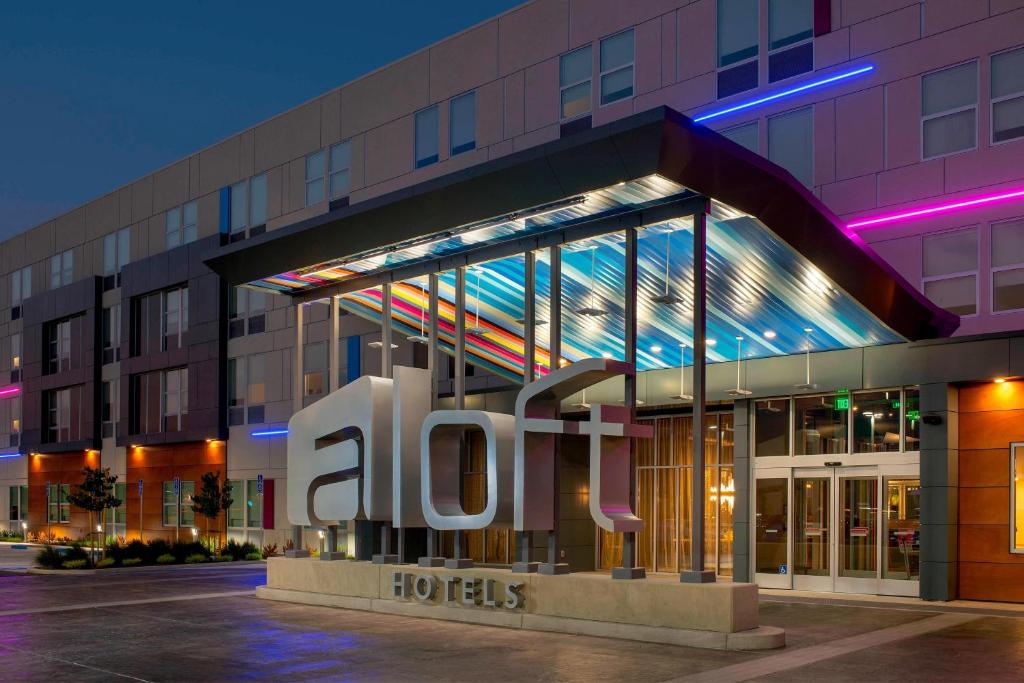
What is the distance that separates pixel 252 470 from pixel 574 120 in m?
18.6

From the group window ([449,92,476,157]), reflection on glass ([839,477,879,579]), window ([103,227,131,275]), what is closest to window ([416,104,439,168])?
window ([449,92,476,157])

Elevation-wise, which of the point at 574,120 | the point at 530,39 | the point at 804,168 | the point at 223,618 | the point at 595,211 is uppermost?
the point at 530,39

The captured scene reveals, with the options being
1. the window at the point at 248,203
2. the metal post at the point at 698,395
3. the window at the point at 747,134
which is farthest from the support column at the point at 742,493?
the window at the point at 248,203

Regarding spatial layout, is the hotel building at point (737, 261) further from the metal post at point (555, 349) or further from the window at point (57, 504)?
the window at point (57, 504)

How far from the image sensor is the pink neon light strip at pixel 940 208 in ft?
67.8

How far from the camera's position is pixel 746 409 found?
24.0m

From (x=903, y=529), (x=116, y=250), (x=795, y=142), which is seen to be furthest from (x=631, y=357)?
(x=116, y=250)

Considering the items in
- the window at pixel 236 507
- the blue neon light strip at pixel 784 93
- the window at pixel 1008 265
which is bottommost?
the window at pixel 236 507

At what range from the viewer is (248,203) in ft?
134

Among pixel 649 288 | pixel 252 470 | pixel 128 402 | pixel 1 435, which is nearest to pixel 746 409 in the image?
pixel 649 288

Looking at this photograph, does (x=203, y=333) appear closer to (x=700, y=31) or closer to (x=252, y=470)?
(x=252, y=470)

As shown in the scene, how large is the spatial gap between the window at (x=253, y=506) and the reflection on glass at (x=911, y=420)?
2479cm

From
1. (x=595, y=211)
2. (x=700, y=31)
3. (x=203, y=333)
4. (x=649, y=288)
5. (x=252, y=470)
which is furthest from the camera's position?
(x=203, y=333)

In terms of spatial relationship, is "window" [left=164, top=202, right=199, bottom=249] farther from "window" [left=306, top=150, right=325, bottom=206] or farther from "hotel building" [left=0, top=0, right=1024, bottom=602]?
"hotel building" [left=0, top=0, right=1024, bottom=602]
